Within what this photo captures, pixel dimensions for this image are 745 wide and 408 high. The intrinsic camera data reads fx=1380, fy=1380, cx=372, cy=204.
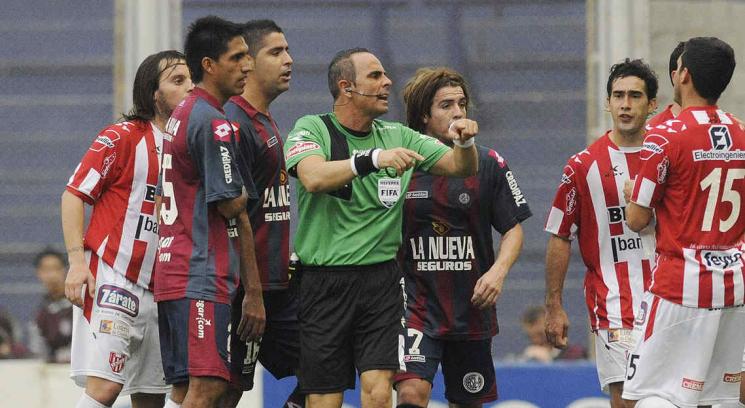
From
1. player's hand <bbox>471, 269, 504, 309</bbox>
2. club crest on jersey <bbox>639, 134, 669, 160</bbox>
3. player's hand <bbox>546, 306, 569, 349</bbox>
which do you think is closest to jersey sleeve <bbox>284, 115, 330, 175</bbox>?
player's hand <bbox>471, 269, 504, 309</bbox>

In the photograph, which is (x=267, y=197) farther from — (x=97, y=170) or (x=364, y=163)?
(x=97, y=170)

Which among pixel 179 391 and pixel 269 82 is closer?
pixel 179 391

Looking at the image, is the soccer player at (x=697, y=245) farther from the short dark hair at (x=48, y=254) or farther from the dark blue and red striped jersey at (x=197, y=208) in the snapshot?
the short dark hair at (x=48, y=254)

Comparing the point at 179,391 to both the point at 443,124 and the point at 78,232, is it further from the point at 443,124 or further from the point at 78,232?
the point at 443,124

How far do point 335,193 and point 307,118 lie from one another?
446 mm

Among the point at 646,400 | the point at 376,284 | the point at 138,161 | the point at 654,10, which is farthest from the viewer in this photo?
the point at 654,10

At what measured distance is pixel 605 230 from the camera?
296 inches

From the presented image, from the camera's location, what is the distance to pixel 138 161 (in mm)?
7371

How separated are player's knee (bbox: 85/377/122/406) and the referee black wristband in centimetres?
181

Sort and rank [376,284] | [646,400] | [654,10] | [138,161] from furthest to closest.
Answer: [654,10] < [138,161] < [376,284] < [646,400]

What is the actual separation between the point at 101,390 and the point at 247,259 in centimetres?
125

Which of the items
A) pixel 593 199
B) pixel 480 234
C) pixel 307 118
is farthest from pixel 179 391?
pixel 593 199

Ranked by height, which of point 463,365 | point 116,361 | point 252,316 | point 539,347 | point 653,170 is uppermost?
point 653,170

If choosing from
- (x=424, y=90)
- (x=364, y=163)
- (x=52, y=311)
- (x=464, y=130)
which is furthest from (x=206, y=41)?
(x=52, y=311)
